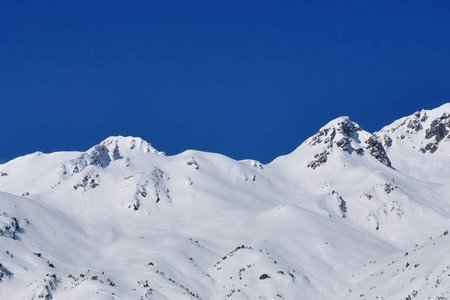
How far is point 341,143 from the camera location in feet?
482

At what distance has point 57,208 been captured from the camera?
111m

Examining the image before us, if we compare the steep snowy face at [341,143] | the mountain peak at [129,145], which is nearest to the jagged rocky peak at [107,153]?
the mountain peak at [129,145]

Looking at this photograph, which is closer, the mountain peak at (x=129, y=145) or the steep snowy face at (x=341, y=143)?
the steep snowy face at (x=341, y=143)

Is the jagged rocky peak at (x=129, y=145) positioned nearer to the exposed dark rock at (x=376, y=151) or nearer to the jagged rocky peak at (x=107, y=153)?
the jagged rocky peak at (x=107, y=153)

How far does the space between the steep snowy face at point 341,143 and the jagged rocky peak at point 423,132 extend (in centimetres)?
3087

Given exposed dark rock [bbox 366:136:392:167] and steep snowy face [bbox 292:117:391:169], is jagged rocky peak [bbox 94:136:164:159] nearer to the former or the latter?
steep snowy face [bbox 292:117:391:169]

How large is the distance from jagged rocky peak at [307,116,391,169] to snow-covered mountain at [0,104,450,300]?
0.96ft

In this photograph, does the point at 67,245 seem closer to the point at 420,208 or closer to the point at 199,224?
the point at 199,224

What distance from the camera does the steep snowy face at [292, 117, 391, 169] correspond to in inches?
5703

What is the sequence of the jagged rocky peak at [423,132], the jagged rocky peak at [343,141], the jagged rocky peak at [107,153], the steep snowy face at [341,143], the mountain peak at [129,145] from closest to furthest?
the steep snowy face at [341,143] → the jagged rocky peak at [343,141] → the jagged rocky peak at [107,153] → the jagged rocky peak at [423,132] → the mountain peak at [129,145]

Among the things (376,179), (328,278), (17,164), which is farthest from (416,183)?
(17,164)

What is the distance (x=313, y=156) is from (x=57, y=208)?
52247 mm

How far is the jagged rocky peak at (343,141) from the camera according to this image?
145 m

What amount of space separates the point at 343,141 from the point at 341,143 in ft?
1.75
